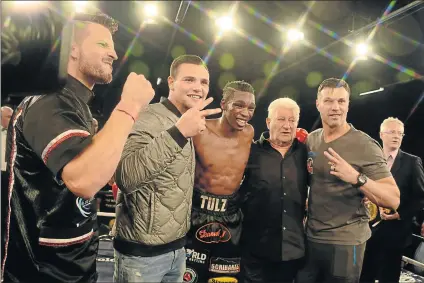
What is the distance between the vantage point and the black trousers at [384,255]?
3256mm

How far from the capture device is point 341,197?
82.4 inches

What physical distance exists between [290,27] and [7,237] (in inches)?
183

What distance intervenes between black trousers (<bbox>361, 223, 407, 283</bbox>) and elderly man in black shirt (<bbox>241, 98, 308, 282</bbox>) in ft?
5.16

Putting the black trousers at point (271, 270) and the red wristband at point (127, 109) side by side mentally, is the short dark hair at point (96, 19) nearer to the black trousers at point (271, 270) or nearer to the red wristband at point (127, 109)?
the red wristband at point (127, 109)

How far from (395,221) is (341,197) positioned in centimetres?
160

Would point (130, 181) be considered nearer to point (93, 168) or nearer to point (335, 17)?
point (93, 168)

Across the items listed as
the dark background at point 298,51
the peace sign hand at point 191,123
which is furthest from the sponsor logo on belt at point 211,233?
the dark background at point 298,51

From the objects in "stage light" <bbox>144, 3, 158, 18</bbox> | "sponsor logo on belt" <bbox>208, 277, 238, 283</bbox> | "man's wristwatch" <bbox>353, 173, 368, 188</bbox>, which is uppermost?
"stage light" <bbox>144, 3, 158, 18</bbox>

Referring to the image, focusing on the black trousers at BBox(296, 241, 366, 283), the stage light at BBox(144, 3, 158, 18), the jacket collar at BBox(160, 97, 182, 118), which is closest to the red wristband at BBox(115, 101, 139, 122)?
the jacket collar at BBox(160, 97, 182, 118)

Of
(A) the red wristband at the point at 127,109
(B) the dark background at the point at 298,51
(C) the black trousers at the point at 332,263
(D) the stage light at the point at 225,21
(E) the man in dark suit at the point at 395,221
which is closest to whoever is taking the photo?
(A) the red wristband at the point at 127,109

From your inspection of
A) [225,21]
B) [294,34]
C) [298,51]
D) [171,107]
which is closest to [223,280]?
[171,107]

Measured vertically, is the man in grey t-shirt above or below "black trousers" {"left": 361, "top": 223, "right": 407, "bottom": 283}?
above

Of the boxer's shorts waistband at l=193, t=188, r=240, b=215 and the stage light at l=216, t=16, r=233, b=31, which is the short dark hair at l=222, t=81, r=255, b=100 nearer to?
the boxer's shorts waistband at l=193, t=188, r=240, b=215

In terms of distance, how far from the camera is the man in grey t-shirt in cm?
200
